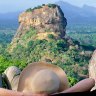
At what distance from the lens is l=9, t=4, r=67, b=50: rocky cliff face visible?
60.0 metres

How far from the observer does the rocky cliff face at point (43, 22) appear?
197 ft

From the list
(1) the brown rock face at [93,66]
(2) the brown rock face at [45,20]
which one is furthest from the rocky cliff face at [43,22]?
(1) the brown rock face at [93,66]

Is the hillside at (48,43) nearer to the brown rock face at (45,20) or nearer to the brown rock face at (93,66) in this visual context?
the brown rock face at (45,20)

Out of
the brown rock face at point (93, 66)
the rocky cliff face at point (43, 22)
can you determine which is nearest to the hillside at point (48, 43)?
the rocky cliff face at point (43, 22)

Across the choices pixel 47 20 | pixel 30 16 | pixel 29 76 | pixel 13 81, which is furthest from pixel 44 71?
pixel 30 16

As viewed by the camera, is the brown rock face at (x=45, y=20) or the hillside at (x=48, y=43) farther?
the brown rock face at (x=45, y=20)

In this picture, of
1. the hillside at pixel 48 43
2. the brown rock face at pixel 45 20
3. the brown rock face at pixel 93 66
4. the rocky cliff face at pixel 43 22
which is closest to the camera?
the brown rock face at pixel 93 66

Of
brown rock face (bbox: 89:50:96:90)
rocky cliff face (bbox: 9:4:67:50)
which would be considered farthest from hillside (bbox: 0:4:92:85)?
brown rock face (bbox: 89:50:96:90)

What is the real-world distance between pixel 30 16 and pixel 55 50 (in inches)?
487

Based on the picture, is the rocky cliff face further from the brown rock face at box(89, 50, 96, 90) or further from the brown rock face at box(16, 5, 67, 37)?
the brown rock face at box(89, 50, 96, 90)

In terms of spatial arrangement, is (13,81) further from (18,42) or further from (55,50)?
(18,42)

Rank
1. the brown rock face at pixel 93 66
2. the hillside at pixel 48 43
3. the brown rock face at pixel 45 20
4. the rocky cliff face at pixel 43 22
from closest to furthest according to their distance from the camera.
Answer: the brown rock face at pixel 93 66
the hillside at pixel 48 43
the rocky cliff face at pixel 43 22
the brown rock face at pixel 45 20

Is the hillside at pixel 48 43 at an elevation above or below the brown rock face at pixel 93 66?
below

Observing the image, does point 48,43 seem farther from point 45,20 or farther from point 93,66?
point 93,66
